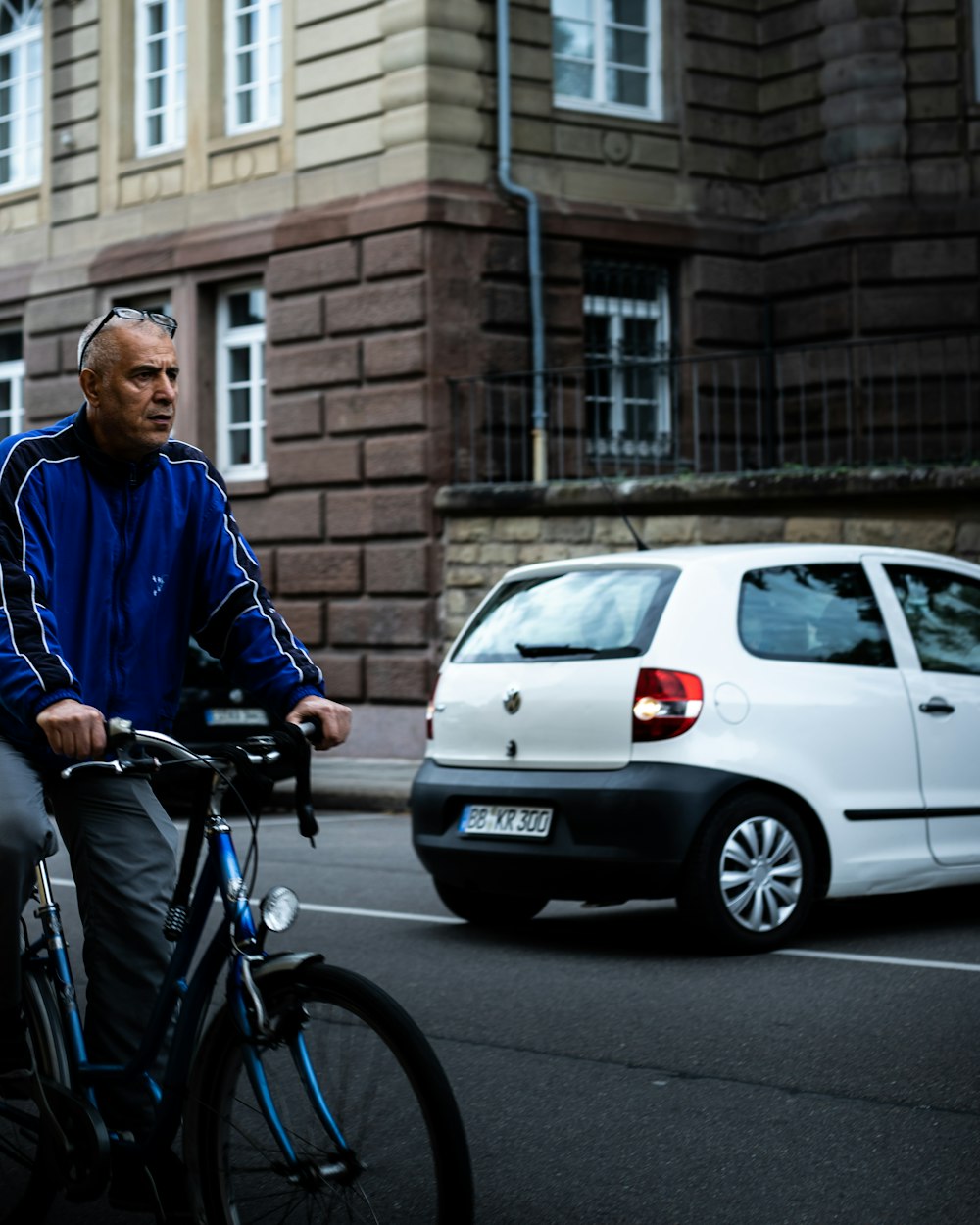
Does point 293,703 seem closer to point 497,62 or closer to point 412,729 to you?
point 412,729

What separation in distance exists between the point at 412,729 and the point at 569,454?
2973 mm

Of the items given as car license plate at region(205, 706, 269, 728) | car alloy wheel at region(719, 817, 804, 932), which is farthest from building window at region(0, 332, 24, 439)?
car alloy wheel at region(719, 817, 804, 932)

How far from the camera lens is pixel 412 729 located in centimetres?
1805

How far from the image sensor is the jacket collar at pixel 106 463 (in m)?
4.05

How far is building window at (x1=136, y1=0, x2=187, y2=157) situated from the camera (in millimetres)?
21312

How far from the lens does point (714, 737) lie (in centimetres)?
759

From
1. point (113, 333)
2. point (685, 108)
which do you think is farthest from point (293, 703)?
point (685, 108)

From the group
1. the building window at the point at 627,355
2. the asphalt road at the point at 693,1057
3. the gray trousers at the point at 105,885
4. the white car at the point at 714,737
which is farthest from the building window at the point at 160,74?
the gray trousers at the point at 105,885

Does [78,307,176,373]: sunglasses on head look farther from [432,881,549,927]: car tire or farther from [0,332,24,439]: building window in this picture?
[0,332,24,439]: building window

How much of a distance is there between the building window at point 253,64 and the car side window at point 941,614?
42.1 feet

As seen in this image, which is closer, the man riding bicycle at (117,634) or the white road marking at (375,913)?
the man riding bicycle at (117,634)

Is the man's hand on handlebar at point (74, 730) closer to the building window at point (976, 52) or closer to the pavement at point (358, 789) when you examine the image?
the pavement at point (358, 789)

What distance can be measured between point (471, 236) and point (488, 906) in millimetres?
10772

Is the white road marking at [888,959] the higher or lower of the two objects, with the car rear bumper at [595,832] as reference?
lower
